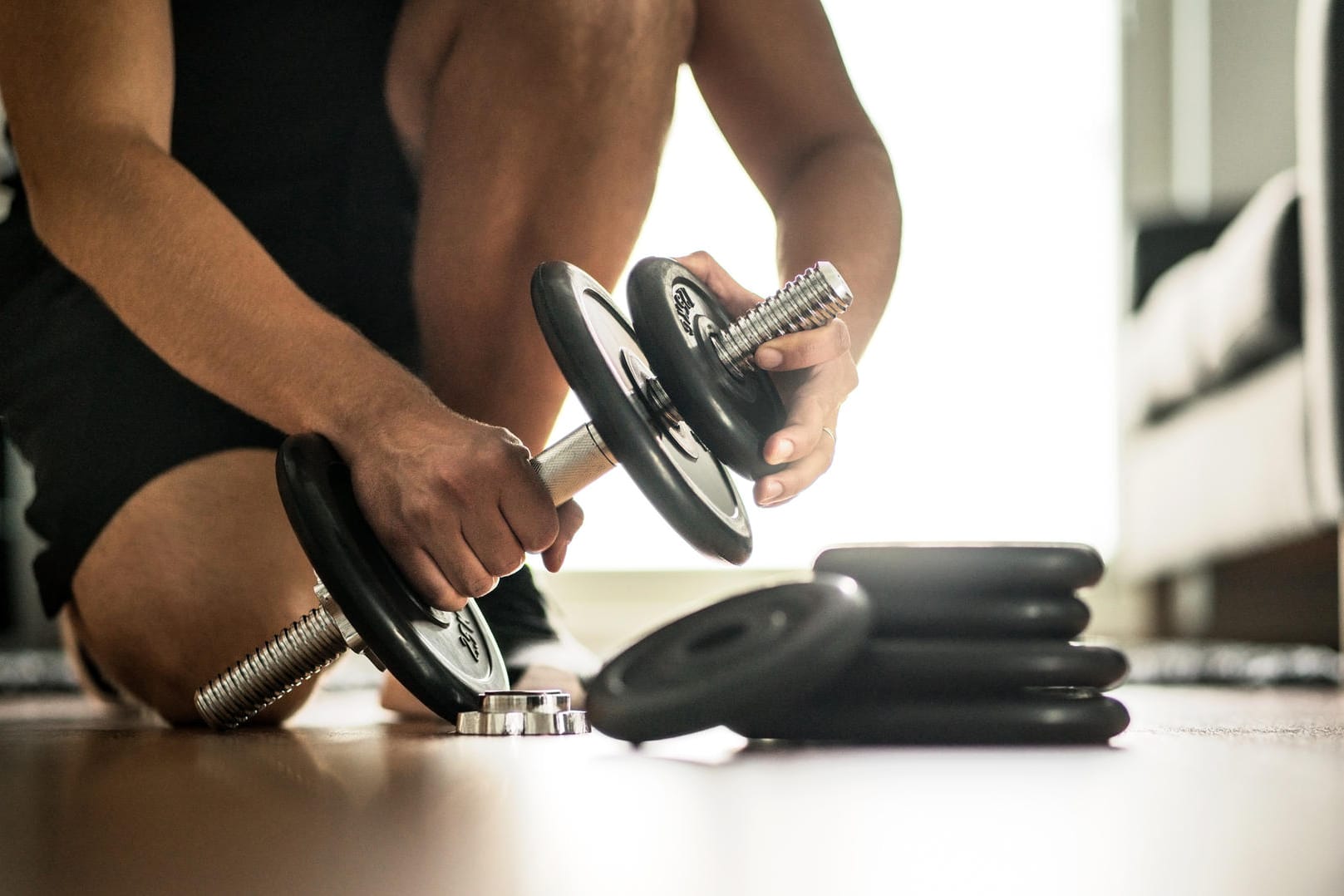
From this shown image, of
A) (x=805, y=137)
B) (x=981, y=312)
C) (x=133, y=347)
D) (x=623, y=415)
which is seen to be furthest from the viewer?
(x=981, y=312)

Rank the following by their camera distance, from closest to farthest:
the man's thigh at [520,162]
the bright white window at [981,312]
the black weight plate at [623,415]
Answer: the black weight plate at [623,415] < the man's thigh at [520,162] < the bright white window at [981,312]

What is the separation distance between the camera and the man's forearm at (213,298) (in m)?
0.68

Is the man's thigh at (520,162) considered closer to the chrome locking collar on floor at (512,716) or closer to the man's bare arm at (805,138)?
the man's bare arm at (805,138)

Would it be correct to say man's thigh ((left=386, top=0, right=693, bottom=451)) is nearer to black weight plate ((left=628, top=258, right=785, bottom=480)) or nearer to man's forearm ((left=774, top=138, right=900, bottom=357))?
man's forearm ((left=774, top=138, right=900, bottom=357))

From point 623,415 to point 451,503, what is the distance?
0.14 m

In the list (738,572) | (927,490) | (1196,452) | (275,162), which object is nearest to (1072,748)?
(275,162)

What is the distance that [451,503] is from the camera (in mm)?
618

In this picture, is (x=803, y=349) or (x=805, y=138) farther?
(x=805, y=138)

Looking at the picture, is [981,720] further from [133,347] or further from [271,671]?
[133,347]

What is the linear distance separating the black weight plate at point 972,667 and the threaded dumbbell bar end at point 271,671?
0.26 metres

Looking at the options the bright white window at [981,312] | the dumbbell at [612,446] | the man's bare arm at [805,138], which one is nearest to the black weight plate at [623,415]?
the dumbbell at [612,446]

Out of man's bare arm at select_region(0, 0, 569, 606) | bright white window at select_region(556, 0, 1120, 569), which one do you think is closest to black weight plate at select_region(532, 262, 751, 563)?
man's bare arm at select_region(0, 0, 569, 606)

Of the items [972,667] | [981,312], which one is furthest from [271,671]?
[981,312]

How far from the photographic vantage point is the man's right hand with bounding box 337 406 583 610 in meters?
0.61
